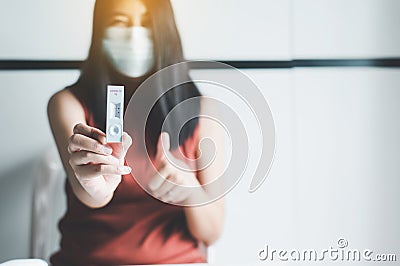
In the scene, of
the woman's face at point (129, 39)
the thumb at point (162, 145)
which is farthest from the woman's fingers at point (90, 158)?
the woman's face at point (129, 39)

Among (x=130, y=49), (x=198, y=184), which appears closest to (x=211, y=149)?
(x=198, y=184)

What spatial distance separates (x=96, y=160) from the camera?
1306mm

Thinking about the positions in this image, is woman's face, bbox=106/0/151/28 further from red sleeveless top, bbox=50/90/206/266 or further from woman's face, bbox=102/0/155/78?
red sleeveless top, bbox=50/90/206/266

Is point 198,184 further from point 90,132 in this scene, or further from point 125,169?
point 90,132

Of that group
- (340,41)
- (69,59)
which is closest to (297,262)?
(340,41)

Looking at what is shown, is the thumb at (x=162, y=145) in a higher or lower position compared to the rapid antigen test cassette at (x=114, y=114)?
lower

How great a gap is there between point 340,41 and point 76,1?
27.5 inches

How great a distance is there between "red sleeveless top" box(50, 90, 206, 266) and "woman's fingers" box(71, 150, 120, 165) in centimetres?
6

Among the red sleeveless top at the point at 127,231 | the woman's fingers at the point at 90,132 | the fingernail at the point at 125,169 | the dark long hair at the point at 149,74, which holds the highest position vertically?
the dark long hair at the point at 149,74

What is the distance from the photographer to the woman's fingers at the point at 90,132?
1.32 m

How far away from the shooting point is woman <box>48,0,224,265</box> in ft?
4.41

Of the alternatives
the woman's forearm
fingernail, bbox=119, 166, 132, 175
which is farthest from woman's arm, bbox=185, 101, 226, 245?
fingernail, bbox=119, 166, 132, 175

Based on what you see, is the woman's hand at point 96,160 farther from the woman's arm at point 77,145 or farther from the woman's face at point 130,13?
the woman's face at point 130,13

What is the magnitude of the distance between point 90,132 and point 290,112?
519 millimetres
